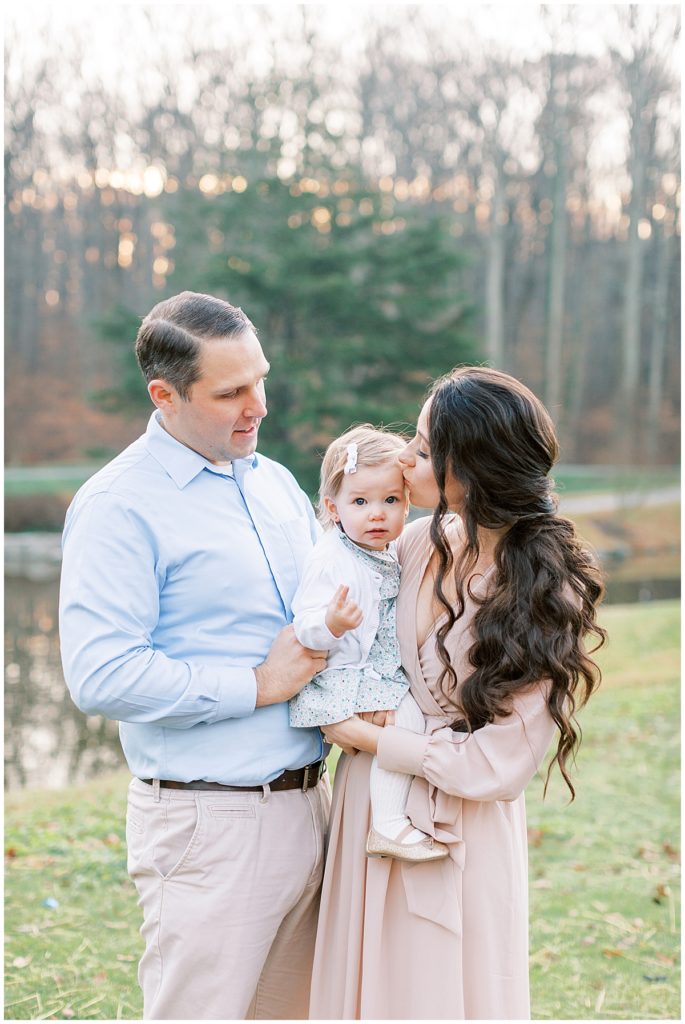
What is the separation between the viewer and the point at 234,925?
256 cm

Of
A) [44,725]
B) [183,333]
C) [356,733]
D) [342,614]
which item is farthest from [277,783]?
[44,725]

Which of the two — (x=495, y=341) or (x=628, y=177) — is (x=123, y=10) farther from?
(x=628, y=177)

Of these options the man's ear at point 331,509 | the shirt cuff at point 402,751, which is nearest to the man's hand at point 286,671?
the shirt cuff at point 402,751

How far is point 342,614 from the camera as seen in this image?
8.14 ft

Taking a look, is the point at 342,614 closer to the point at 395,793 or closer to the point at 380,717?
the point at 380,717

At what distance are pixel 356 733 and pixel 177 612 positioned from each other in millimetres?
554

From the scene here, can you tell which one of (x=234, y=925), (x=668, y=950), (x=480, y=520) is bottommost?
(x=668, y=950)

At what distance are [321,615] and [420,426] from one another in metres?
0.56

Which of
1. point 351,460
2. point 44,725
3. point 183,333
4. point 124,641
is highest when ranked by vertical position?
point 183,333

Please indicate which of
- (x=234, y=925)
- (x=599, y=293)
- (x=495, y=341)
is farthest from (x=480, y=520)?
(x=599, y=293)

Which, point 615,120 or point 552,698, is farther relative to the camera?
point 615,120

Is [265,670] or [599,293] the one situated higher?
[599,293]

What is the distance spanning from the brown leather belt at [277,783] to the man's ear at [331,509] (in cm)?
67

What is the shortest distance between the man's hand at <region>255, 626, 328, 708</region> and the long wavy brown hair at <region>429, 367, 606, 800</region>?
34cm
